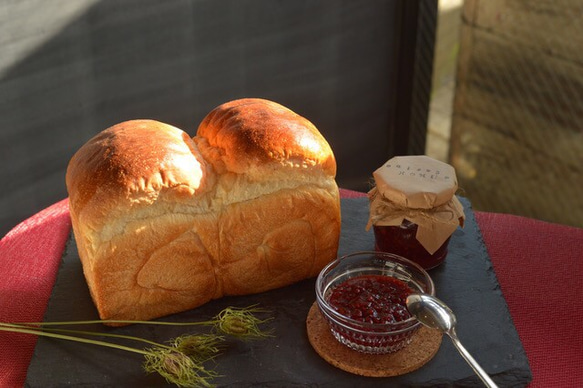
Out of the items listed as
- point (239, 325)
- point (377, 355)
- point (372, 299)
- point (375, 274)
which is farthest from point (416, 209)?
point (239, 325)

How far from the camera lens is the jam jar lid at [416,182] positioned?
1963 millimetres

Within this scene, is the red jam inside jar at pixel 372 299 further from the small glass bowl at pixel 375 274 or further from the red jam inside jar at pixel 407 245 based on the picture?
the red jam inside jar at pixel 407 245

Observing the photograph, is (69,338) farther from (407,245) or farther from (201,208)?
(407,245)

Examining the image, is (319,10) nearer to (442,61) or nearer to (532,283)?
(442,61)

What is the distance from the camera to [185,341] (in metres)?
1.80

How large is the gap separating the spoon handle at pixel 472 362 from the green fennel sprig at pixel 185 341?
0.44 meters

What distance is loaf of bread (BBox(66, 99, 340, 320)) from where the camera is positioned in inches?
70.9

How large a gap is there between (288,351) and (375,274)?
1.06 feet

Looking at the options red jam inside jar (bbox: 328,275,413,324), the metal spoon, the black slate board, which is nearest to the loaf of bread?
the black slate board

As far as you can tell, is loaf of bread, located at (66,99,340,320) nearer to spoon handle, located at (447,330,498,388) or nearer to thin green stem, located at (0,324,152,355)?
thin green stem, located at (0,324,152,355)

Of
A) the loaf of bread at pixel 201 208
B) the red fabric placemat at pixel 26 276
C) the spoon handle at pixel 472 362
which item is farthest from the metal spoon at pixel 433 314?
the red fabric placemat at pixel 26 276

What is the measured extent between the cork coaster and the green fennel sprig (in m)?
0.14

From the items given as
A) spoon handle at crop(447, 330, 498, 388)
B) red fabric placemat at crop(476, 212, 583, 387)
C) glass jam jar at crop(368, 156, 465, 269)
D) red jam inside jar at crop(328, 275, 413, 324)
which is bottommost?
red fabric placemat at crop(476, 212, 583, 387)

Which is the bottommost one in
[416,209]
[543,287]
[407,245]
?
[543,287]
